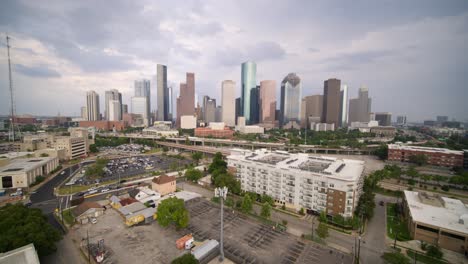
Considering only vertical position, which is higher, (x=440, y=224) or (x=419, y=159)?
(x=419, y=159)

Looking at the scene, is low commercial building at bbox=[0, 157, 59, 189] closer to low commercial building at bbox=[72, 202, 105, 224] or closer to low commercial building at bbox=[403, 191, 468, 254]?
low commercial building at bbox=[72, 202, 105, 224]

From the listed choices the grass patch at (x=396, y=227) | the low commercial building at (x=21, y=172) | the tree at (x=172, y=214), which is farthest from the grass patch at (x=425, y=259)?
the low commercial building at (x=21, y=172)

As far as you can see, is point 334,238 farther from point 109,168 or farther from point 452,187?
point 109,168

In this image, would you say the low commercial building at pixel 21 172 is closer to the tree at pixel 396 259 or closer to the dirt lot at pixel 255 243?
the dirt lot at pixel 255 243

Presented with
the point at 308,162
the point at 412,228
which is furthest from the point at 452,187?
the point at 308,162

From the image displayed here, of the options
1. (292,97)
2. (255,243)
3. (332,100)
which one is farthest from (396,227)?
(292,97)

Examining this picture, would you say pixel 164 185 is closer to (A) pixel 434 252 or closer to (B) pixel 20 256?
(B) pixel 20 256

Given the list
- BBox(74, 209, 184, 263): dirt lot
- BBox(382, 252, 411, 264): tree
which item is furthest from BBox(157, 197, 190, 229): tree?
BBox(382, 252, 411, 264): tree
